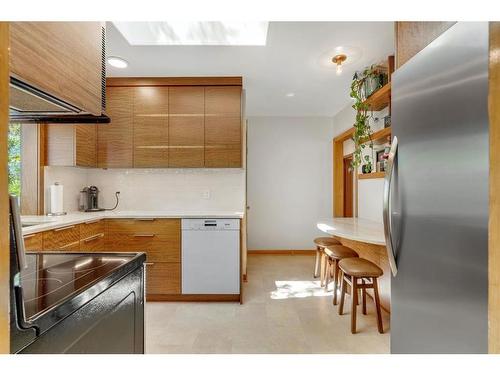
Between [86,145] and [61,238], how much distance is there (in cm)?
126

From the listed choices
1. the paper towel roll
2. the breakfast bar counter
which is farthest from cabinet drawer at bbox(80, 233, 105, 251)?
the breakfast bar counter

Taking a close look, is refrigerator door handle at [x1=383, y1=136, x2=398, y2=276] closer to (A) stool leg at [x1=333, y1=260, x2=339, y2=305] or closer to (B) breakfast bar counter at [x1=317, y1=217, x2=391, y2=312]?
(B) breakfast bar counter at [x1=317, y1=217, x2=391, y2=312]

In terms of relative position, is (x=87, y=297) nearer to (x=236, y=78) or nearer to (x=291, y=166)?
(x=236, y=78)

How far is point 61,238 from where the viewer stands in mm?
2127

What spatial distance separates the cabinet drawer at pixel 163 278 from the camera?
9.07 ft

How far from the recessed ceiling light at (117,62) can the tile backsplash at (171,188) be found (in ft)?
4.11

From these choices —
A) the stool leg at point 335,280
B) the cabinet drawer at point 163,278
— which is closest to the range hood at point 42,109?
the cabinet drawer at point 163,278

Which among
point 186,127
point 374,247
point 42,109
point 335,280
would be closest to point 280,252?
point 335,280

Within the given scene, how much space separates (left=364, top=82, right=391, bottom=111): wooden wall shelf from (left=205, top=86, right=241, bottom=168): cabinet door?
1431mm

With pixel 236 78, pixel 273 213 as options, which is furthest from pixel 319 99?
pixel 273 213

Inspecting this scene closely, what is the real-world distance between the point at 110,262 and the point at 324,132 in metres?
4.55

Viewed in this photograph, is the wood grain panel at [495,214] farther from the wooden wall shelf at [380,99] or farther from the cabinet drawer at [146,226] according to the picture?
the cabinet drawer at [146,226]

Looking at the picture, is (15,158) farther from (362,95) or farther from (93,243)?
(362,95)
